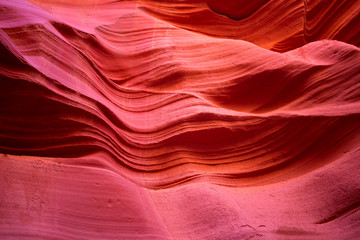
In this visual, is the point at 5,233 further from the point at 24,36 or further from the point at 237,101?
the point at 237,101

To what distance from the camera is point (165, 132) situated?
11.2ft

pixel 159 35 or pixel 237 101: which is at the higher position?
pixel 159 35

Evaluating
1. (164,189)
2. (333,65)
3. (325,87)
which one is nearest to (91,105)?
(164,189)

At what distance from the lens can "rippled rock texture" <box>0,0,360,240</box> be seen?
98.8 inches

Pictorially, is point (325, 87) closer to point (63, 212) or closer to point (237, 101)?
point (237, 101)

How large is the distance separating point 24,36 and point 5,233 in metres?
1.70

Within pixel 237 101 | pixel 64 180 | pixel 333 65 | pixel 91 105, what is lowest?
pixel 64 180

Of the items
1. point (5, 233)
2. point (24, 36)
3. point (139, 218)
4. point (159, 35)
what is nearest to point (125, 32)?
point (159, 35)

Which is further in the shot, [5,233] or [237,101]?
[237,101]

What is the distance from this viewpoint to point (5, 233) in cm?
201

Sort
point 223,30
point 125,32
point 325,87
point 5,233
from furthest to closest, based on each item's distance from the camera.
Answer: point 223,30 < point 125,32 < point 325,87 < point 5,233

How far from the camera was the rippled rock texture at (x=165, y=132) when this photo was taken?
2.51m

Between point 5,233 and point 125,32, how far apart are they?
300 cm

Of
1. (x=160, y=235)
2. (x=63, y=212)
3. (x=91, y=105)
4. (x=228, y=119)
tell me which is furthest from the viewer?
(x=228, y=119)
